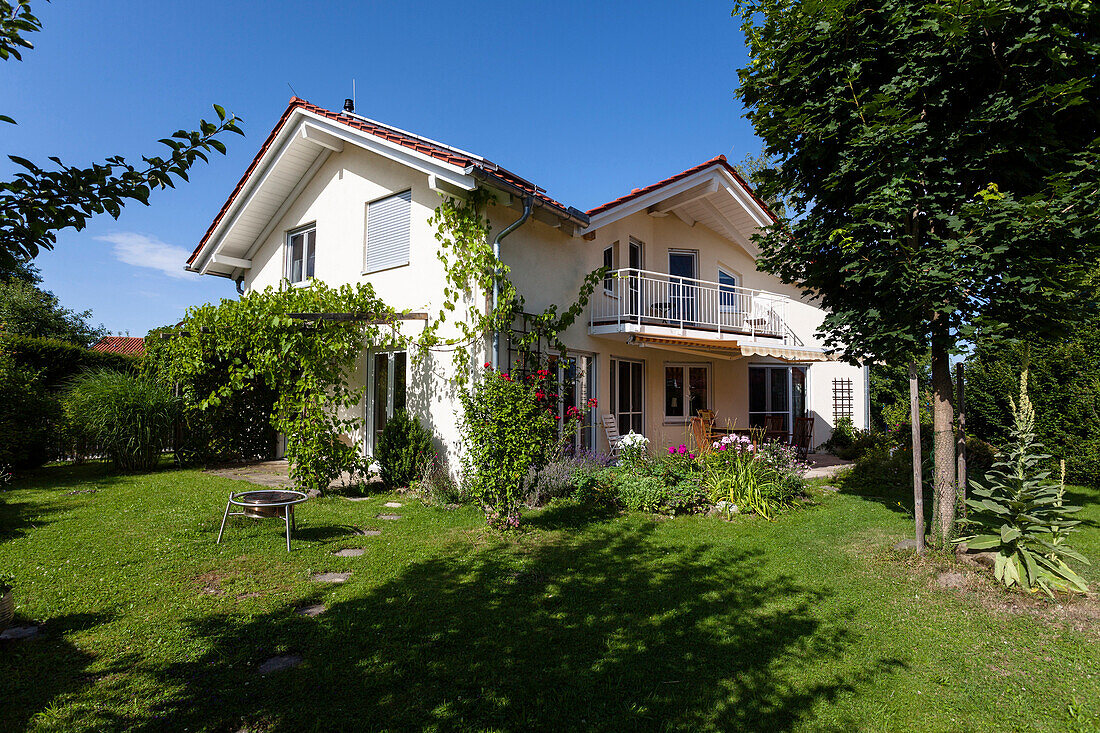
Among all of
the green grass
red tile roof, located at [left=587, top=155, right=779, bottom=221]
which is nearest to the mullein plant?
the green grass

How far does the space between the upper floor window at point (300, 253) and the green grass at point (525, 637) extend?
8.55 meters

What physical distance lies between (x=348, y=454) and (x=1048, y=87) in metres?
11.2

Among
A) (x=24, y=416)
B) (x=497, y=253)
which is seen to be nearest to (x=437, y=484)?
(x=497, y=253)

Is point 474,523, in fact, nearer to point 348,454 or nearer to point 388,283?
point 348,454

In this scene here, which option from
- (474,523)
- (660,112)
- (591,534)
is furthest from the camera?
(660,112)

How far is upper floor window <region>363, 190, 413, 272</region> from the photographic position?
12.0m

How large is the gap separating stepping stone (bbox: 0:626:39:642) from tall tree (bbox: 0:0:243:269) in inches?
143

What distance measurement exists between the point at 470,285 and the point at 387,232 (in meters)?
3.04

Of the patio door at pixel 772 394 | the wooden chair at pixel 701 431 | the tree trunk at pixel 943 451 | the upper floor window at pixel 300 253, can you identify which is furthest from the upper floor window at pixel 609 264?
the tree trunk at pixel 943 451

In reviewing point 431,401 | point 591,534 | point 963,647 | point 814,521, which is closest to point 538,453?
point 591,534

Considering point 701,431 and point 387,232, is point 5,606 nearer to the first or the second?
point 387,232

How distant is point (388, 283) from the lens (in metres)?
12.2

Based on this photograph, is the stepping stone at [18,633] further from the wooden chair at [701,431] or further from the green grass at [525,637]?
the wooden chair at [701,431]

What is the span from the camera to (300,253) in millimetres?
15188
